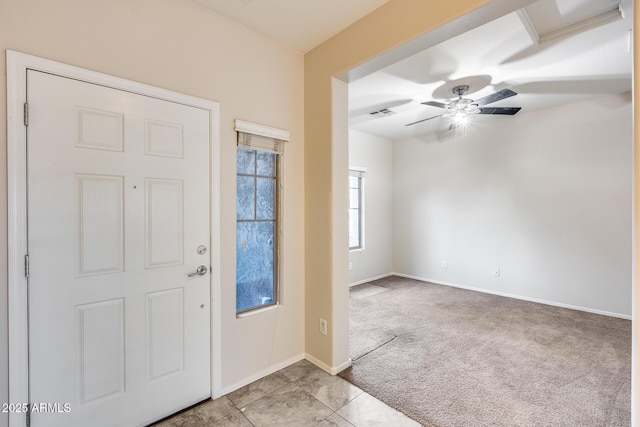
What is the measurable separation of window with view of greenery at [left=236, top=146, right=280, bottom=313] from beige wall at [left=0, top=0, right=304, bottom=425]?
0.10m

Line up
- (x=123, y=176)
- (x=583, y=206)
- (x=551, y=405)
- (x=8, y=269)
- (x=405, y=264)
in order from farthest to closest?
(x=405, y=264) < (x=583, y=206) < (x=551, y=405) < (x=123, y=176) < (x=8, y=269)

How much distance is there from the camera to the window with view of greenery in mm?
2221

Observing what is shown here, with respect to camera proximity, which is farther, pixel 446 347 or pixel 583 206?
pixel 583 206

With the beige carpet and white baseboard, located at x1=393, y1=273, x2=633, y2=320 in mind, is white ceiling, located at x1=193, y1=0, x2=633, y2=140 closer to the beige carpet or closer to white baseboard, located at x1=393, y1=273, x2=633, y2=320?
white baseboard, located at x1=393, y1=273, x2=633, y2=320

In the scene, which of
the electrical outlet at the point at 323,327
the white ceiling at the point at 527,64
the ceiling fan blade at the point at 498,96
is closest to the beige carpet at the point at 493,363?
the electrical outlet at the point at 323,327

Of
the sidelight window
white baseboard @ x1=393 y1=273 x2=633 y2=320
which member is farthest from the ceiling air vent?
white baseboard @ x1=393 y1=273 x2=633 y2=320

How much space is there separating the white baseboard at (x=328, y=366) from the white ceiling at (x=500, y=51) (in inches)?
108

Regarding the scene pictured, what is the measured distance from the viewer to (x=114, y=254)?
64.6 inches

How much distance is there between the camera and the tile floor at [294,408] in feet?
5.90

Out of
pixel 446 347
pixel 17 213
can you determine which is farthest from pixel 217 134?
pixel 446 347

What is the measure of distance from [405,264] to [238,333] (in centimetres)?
425

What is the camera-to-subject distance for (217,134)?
6.66 ft

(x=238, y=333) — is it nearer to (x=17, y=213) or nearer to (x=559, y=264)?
(x=17, y=213)

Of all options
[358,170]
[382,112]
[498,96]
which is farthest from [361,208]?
[498,96]
